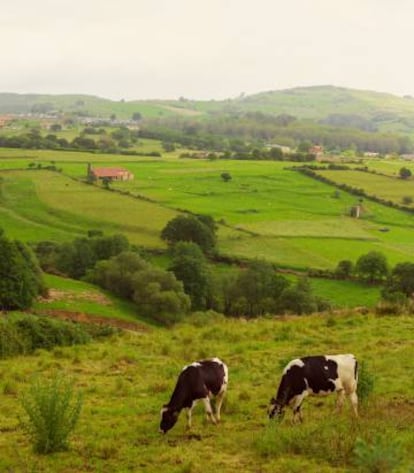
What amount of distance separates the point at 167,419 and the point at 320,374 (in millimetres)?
3147

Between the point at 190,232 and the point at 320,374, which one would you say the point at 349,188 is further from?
the point at 320,374

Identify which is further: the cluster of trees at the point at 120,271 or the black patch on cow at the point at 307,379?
the cluster of trees at the point at 120,271

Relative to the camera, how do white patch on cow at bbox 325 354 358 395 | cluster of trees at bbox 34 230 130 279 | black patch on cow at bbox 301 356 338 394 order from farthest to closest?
cluster of trees at bbox 34 230 130 279
white patch on cow at bbox 325 354 358 395
black patch on cow at bbox 301 356 338 394

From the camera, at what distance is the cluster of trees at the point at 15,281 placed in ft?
161

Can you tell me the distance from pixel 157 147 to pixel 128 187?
261 ft

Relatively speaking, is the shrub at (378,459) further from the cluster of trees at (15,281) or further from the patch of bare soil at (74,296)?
the patch of bare soil at (74,296)

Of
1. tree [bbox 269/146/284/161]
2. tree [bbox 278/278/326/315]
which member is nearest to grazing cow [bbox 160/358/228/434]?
tree [bbox 278/278/326/315]

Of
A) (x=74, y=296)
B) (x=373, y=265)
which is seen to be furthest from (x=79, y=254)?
(x=373, y=265)

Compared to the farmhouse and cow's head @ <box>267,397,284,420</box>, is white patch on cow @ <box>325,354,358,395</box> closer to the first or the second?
cow's head @ <box>267,397,284,420</box>

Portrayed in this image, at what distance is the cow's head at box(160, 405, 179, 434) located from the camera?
40.0 ft

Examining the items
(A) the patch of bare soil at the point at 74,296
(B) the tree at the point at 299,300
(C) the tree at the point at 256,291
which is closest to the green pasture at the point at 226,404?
(A) the patch of bare soil at the point at 74,296

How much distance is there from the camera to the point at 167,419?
12.2 meters

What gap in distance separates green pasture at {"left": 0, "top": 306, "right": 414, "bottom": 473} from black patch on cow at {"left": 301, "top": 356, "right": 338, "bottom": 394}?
572mm

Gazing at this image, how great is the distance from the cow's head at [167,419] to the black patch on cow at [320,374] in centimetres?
270
